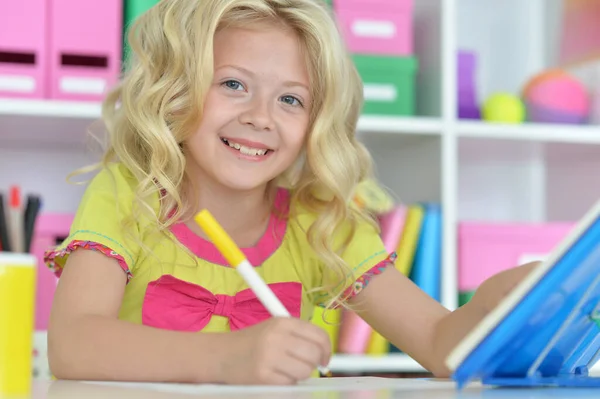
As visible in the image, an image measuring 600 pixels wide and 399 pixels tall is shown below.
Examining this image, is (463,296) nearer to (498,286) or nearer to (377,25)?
(377,25)

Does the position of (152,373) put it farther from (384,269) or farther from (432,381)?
(384,269)

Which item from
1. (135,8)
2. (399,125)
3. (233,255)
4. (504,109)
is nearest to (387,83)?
(399,125)

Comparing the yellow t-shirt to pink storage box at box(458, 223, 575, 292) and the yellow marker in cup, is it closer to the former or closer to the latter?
the yellow marker in cup

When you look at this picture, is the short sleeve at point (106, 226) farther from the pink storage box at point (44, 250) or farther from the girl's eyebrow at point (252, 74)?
the pink storage box at point (44, 250)

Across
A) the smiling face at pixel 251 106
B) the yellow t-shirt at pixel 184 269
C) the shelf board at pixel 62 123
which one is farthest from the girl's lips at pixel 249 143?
the shelf board at pixel 62 123

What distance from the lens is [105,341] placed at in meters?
0.77

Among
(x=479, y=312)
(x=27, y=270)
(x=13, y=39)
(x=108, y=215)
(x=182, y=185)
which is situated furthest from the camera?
(x=13, y=39)

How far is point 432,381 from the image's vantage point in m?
0.70

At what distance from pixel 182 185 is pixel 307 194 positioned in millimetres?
171

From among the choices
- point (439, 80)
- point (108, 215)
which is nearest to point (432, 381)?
point (108, 215)

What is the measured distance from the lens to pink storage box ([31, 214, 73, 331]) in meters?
1.53

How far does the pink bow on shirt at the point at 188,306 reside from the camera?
105 centimetres

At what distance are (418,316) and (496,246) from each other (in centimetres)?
75

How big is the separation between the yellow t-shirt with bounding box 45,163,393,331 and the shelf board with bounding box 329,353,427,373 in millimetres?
462
